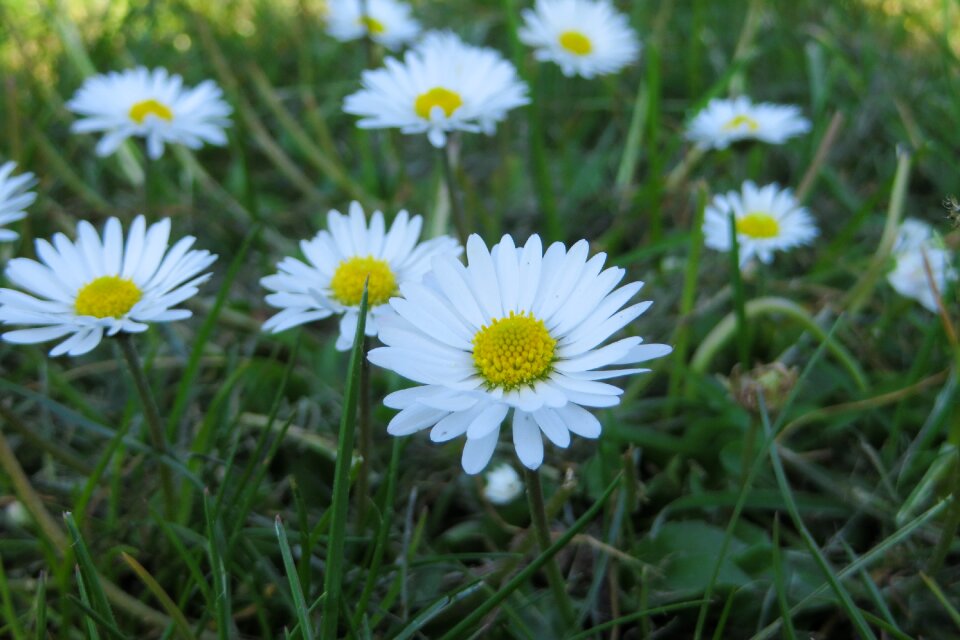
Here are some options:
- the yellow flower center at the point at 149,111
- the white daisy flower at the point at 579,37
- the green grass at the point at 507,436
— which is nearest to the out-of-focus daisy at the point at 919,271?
the green grass at the point at 507,436

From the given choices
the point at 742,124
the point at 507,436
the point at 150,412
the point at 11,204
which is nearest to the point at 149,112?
the point at 11,204

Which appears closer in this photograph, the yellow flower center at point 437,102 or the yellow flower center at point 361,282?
the yellow flower center at point 361,282

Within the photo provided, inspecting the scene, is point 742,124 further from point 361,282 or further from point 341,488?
point 341,488

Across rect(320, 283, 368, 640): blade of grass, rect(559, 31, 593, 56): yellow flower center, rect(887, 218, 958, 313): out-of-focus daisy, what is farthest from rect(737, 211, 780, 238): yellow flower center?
rect(320, 283, 368, 640): blade of grass

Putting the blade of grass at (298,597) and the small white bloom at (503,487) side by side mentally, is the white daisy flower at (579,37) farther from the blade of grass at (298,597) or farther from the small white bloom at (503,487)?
the blade of grass at (298,597)

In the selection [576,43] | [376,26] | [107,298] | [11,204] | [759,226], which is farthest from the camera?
[376,26]

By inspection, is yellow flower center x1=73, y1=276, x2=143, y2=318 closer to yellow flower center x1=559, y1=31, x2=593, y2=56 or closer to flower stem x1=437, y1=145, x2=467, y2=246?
flower stem x1=437, y1=145, x2=467, y2=246
